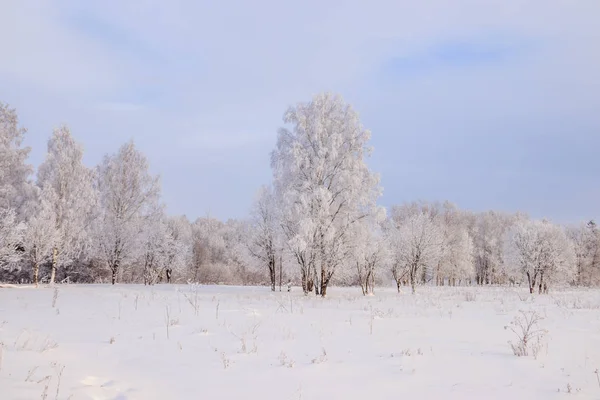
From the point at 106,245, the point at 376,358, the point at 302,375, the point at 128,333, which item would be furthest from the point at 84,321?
the point at 106,245

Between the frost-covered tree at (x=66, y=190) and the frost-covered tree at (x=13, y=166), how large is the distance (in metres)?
1.32

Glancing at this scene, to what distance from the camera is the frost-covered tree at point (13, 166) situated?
88.3 feet

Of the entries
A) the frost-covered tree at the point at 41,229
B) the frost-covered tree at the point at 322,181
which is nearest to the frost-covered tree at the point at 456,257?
the frost-covered tree at the point at 322,181

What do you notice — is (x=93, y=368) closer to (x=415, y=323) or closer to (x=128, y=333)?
(x=128, y=333)

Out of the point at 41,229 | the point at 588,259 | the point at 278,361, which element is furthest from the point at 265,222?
the point at 588,259

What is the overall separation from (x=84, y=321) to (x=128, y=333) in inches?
70.9

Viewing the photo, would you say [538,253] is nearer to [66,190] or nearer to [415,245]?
[415,245]

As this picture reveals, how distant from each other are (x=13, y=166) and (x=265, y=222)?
71.6 feet

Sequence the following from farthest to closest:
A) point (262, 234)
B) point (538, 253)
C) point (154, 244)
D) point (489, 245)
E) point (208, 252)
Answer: point (489, 245), point (208, 252), point (154, 244), point (262, 234), point (538, 253)

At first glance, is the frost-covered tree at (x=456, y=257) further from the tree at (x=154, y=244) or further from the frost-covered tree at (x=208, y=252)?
the tree at (x=154, y=244)

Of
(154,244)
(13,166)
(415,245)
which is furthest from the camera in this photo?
(154,244)

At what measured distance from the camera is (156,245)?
4466 cm

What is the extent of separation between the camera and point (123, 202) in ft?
143

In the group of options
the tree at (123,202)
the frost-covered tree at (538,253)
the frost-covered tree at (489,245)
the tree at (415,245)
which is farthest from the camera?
the frost-covered tree at (489,245)
